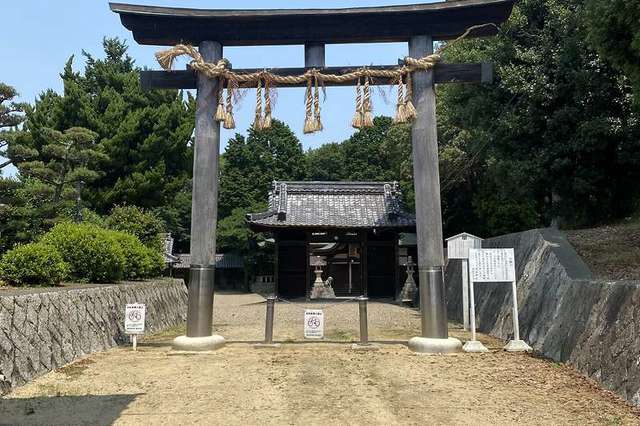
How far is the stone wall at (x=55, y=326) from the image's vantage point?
5.95 m

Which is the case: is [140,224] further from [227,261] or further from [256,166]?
[256,166]

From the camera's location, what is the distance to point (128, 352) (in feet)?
26.8

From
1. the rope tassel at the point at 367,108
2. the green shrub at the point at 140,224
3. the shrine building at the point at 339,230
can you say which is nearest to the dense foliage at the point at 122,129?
the green shrub at the point at 140,224

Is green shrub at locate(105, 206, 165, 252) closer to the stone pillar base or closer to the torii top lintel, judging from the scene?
the torii top lintel

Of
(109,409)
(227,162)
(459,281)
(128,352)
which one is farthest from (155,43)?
(227,162)

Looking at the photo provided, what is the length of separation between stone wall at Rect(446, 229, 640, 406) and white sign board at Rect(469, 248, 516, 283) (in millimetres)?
886

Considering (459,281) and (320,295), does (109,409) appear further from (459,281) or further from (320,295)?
(320,295)

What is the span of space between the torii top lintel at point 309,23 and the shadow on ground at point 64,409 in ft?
19.8

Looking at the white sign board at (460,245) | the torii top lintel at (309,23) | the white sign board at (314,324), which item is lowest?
the white sign board at (314,324)

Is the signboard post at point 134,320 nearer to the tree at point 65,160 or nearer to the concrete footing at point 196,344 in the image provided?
the concrete footing at point 196,344

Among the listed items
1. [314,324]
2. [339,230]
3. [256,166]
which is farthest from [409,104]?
[256,166]

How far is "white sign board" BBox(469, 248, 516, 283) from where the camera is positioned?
854cm

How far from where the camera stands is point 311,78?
8.54 metres

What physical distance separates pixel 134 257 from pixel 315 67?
718cm
